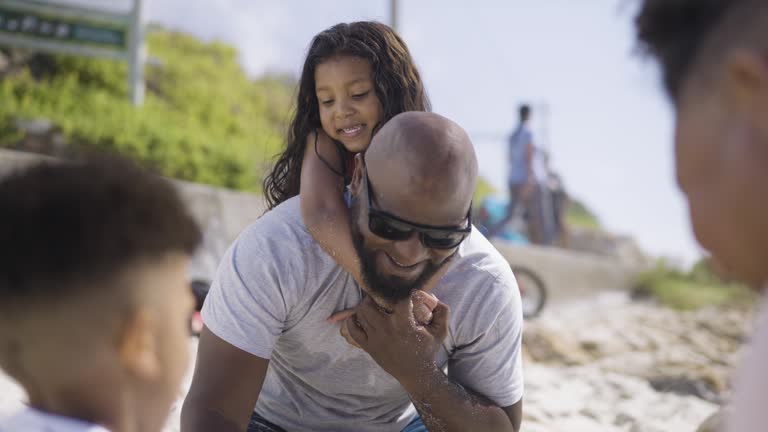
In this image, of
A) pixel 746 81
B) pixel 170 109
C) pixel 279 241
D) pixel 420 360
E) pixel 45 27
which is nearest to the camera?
pixel 746 81

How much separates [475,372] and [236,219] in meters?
6.04

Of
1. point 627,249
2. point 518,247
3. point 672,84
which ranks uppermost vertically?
point 672,84

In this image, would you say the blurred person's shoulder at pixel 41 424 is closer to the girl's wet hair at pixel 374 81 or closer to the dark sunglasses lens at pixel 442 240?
the dark sunglasses lens at pixel 442 240

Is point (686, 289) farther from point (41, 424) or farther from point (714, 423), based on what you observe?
point (41, 424)

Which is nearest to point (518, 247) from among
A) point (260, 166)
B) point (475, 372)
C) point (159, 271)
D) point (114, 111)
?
point (260, 166)

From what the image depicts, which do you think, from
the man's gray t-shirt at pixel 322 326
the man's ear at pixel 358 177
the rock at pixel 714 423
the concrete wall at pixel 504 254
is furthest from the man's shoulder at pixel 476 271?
the concrete wall at pixel 504 254

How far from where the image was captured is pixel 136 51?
10484 mm

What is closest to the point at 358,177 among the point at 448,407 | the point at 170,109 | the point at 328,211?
the point at 328,211

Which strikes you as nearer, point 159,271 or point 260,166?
point 159,271

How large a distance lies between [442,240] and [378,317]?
0.31 m

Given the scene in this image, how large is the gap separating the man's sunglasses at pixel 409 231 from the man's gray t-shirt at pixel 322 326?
0.26 m

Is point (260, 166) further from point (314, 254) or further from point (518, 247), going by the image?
point (314, 254)

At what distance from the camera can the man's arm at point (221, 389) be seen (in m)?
2.26

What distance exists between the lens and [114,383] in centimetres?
147
